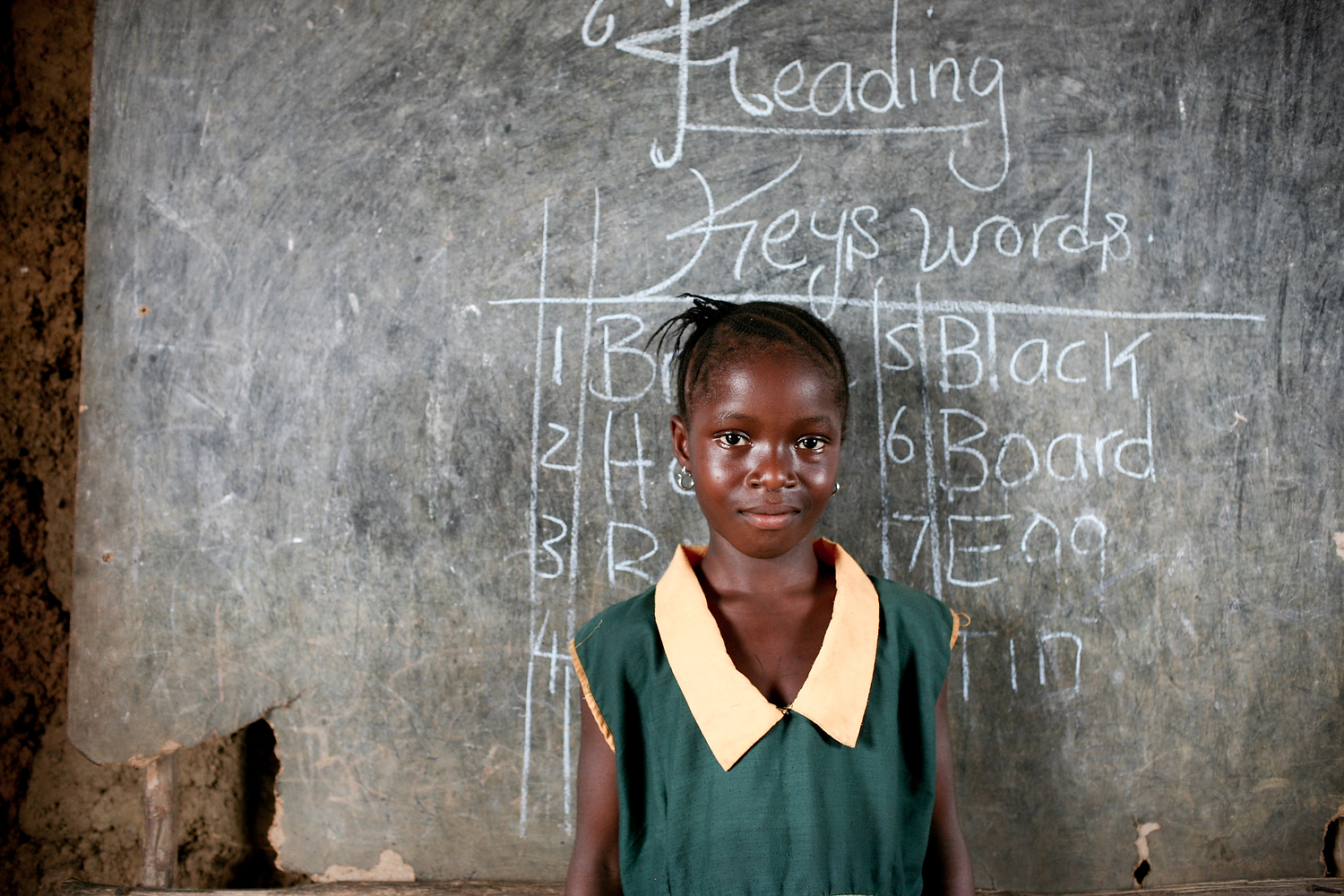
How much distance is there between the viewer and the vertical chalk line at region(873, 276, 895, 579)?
1.64m

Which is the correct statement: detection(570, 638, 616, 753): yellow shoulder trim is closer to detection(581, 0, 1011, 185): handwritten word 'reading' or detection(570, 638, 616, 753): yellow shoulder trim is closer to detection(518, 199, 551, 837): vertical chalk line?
detection(518, 199, 551, 837): vertical chalk line

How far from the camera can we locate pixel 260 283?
1.67 m

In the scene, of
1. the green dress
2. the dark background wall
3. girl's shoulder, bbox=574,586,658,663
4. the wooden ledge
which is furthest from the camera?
the dark background wall

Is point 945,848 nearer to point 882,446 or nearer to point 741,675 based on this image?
point 741,675

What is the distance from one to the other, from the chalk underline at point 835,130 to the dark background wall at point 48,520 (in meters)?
1.44

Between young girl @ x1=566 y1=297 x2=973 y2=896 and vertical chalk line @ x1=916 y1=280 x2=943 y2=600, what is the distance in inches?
14.0

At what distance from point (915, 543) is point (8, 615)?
2.01m

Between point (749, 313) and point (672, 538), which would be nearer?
point (749, 313)

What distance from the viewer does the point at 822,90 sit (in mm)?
1646

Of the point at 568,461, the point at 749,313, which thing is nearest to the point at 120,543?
the point at 568,461

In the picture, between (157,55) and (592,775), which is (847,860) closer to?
(592,775)

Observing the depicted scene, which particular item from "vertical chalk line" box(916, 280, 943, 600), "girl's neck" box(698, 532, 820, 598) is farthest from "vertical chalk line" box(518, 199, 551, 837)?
"vertical chalk line" box(916, 280, 943, 600)

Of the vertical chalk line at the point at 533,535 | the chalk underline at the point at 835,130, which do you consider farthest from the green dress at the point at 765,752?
the chalk underline at the point at 835,130

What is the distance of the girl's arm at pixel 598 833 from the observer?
1.19 meters
